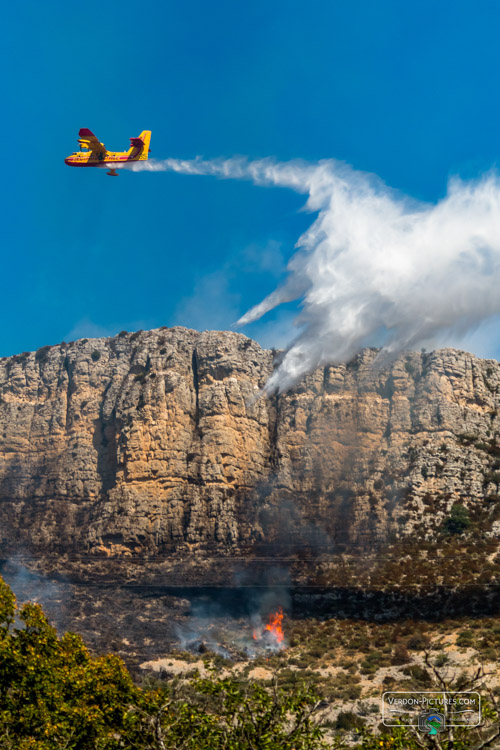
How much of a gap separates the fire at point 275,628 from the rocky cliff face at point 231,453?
10.5m

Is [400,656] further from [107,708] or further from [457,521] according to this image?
[107,708]

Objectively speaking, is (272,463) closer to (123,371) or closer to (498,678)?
(123,371)

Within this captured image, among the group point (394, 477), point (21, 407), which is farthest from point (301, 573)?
point (21, 407)

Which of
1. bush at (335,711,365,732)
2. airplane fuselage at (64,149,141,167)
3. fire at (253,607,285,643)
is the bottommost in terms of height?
bush at (335,711,365,732)

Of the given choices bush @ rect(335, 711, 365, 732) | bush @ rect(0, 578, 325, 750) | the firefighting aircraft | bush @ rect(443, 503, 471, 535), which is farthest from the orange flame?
the firefighting aircraft

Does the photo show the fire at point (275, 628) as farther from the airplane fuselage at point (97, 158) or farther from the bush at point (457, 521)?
the airplane fuselage at point (97, 158)

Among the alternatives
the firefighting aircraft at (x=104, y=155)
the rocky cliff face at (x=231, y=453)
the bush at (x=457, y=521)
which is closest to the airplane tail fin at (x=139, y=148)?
the firefighting aircraft at (x=104, y=155)

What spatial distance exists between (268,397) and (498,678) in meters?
69.1

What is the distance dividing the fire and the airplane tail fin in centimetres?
5962

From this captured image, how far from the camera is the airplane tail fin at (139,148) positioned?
63800mm

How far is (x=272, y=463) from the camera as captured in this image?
106 m

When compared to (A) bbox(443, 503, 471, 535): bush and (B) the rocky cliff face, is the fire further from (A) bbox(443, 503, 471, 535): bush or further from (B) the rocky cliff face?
(A) bbox(443, 503, 471, 535): bush

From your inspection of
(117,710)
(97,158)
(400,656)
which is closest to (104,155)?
(97,158)

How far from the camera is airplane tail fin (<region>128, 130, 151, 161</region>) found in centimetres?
6380
